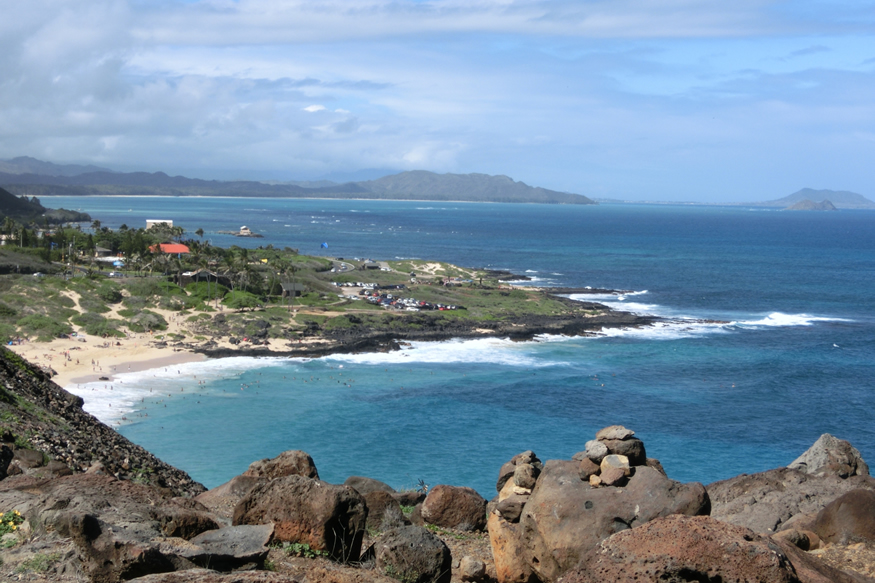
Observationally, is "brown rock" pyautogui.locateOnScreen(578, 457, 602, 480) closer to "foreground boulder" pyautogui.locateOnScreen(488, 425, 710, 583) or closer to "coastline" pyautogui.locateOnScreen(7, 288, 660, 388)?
"foreground boulder" pyautogui.locateOnScreen(488, 425, 710, 583)

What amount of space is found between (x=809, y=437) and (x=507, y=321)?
118 feet

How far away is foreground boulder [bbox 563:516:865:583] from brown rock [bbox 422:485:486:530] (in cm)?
834

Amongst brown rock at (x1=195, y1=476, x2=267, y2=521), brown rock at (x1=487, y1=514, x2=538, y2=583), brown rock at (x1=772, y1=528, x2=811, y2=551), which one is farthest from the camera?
brown rock at (x1=195, y1=476, x2=267, y2=521)

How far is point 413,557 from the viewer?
11.6 metres

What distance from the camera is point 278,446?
4112 cm

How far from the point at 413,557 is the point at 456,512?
17.2 ft

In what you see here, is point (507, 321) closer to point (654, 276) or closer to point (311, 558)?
point (654, 276)

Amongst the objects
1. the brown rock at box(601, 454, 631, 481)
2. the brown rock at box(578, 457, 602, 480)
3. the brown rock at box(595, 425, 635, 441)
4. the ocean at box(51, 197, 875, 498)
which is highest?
the brown rock at box(595, 425, 635, 441)

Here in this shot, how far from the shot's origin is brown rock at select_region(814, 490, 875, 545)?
14.2 meters

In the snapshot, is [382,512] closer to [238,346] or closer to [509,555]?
[509,555]

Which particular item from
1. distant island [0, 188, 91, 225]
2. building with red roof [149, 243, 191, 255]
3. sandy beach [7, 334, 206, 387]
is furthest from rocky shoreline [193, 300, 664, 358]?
distant island [0, 188, 91, 225]

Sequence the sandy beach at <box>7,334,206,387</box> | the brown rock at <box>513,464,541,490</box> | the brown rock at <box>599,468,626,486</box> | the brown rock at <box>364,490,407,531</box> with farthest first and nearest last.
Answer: the sandy beach at <box>7,334,206,387</box>, the brown rock at <box>364,490,407,531</box>, the brown rock at <box>513,464,541,490</box>, the brown rock at <box>599,468,626,486</box>

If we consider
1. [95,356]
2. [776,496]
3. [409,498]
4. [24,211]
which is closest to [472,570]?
[409,498]

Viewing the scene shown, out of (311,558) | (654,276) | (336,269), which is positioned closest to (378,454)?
(311,558)
